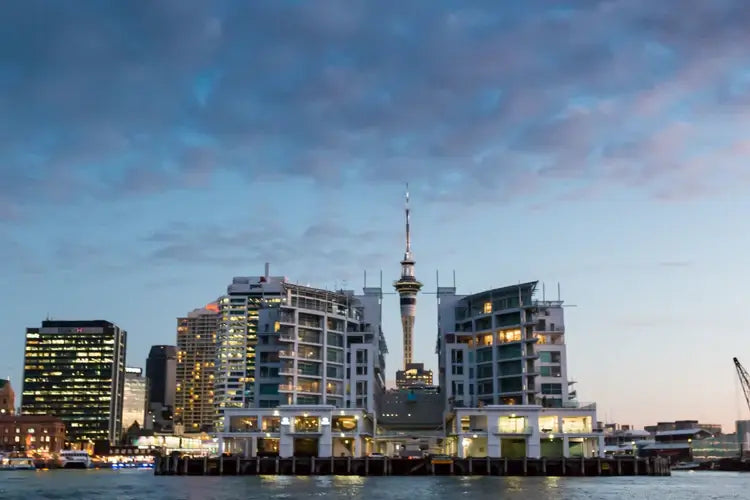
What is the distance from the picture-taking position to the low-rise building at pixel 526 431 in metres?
194

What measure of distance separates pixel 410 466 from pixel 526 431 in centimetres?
3031

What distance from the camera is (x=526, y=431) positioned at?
193875 millimetres

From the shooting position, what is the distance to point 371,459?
584 feet

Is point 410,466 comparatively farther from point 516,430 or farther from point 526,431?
point 526,431

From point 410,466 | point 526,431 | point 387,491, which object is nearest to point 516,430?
point 526,431

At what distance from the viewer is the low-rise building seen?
194500mm

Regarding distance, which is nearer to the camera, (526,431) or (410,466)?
(410,466)

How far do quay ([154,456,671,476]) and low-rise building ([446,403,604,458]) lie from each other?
15511mm

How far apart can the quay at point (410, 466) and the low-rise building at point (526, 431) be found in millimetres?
15511

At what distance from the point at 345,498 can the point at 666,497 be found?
1716 inches

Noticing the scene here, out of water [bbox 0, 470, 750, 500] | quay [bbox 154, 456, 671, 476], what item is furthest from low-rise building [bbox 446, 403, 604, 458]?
water [bbox 0, 470, 750, 500]

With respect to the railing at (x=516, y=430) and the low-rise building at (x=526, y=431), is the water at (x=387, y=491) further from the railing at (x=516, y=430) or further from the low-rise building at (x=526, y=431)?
the low-rise building at (x=526, y=431)

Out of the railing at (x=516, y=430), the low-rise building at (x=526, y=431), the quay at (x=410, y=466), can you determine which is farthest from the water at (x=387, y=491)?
the low-rise building at (x=526, y=431)

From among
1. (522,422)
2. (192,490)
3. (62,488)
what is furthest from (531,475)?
(62,488)
